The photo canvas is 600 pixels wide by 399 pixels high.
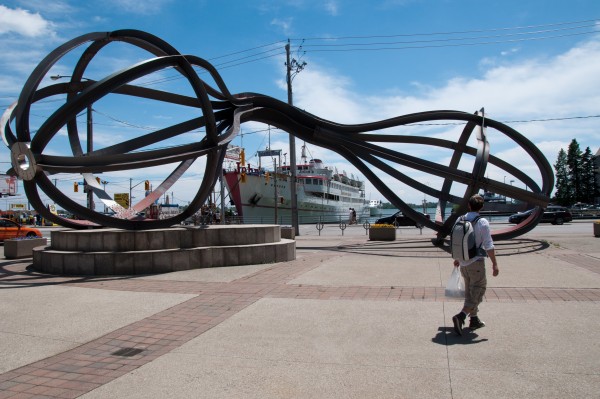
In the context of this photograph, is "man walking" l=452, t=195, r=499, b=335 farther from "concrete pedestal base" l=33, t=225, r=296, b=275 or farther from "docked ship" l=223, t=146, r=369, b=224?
"docked ship" l=223, t=146, r=369, b=224

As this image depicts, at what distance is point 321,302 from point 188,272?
4.44 m

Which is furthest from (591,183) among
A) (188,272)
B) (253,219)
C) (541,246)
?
(188,272)

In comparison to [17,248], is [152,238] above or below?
above

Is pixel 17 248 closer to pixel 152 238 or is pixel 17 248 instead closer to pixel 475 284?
pixel 152 238

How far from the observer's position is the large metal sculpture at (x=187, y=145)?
9805 mm

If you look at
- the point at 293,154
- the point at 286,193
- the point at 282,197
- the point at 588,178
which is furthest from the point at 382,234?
the point at 588,178

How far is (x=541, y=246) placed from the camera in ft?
51.5

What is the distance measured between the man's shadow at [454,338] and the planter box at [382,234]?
49.4ft

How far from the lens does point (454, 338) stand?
5.14 meters

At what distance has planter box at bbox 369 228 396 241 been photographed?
20398 millimetres

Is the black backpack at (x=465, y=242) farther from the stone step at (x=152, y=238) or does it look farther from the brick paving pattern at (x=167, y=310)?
the stone step at (x=152, y=238)

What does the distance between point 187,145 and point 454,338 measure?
8.41m

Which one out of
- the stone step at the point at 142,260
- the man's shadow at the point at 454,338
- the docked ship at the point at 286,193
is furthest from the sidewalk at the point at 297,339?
the docked ship at the point at 286,193

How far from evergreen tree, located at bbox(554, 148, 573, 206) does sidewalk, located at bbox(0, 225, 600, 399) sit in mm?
95025
